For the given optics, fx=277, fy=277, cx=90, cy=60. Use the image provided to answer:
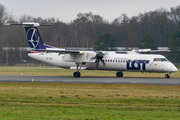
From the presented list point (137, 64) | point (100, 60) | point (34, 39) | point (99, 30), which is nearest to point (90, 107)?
point (137, 64)

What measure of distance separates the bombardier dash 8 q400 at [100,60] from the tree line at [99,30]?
46.2 m

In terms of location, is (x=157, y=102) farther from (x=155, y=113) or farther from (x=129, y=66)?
→ (x=129, y=66)

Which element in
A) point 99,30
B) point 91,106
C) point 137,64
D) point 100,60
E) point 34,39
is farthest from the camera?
point 99,30

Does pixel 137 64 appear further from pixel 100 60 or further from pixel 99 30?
pixel 99 30

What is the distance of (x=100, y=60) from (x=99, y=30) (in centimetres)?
6354

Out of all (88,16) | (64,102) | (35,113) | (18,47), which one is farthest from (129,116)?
(88,16)

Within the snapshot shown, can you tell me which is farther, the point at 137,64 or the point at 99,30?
the point at 99,30

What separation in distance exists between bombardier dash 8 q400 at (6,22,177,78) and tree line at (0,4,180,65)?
46.2 metres

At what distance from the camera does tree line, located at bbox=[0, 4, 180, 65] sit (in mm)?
86188

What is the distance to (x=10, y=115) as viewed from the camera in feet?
35.4

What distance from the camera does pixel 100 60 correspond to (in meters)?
32.1

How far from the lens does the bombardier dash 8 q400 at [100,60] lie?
29.5m

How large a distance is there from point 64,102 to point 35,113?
3.30m

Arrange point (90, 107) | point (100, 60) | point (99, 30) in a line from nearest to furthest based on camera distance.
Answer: point (90, 107), point (100, 60), point (99, 30)
